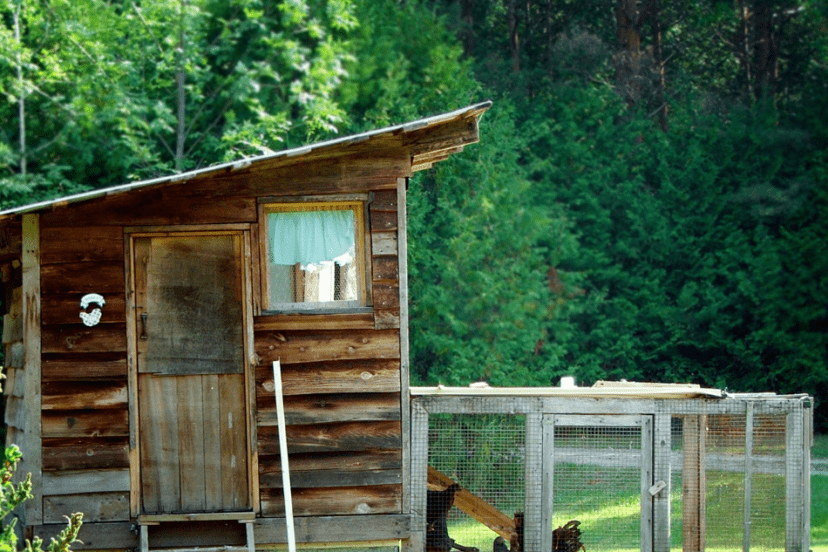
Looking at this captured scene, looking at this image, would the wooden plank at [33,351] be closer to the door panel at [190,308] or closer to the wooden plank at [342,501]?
the door panel at [190,308]

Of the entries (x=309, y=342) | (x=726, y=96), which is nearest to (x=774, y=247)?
(x=726, y=96)

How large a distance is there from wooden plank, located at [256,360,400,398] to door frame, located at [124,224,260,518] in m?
0.17

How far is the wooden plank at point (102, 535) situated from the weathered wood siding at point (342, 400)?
1.10 meters

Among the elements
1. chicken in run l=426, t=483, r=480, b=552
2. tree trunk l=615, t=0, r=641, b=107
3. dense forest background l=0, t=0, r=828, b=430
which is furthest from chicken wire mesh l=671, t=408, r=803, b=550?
tree trunk l=615, t=0, r=641, b=107

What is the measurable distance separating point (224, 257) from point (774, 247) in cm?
1507

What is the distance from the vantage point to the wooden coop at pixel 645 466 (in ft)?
25.0

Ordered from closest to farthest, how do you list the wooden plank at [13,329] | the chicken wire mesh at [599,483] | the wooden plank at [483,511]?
the chicken wire mesh at [599,483] → the wooden plank at [13,329] → the wooden plank at [483,511]

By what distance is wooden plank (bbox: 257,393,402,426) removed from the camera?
24.9ft

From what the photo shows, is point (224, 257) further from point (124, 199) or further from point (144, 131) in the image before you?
point (144, 131)

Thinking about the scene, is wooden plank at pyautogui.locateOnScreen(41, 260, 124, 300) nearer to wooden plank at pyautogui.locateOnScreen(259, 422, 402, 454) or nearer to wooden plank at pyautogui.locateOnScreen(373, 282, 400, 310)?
wooden plank at pyautogui.locateOnScreen(259, 422, 402, 454)

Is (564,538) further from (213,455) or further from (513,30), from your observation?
(513,30)

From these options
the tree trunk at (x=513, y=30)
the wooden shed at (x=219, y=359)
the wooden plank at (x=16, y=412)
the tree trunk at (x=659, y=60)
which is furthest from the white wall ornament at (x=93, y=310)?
the tree trunk at (x=659, y=60)

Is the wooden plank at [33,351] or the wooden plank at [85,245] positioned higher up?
the wooden plank at [85,245]

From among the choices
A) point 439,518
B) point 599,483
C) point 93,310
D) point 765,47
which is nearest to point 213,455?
point 93,310
